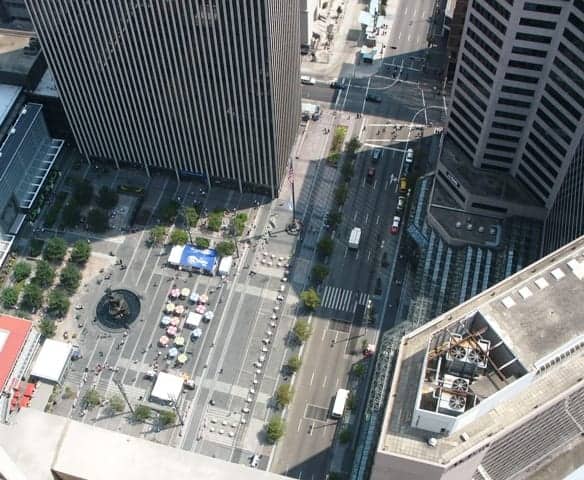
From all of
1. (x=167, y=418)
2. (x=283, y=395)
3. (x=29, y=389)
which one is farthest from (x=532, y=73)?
(x=29, y=389)

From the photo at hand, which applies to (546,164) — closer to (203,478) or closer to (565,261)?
(565,261)

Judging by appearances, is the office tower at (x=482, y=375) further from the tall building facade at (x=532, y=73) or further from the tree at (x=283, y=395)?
the tree at (x=283, y=395)

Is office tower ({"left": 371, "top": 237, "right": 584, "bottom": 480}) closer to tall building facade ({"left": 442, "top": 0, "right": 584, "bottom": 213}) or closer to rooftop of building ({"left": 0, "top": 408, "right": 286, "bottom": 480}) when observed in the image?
rooftop of building ({"left": 0, "top": 408, "right": 286, "bottom": 480})

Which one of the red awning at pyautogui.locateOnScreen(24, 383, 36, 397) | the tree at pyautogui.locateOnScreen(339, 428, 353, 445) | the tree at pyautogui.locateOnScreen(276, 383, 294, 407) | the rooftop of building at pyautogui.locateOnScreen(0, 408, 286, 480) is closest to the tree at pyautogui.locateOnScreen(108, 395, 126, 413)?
the red awning at pyautogui.locateOnScreen(24, 383, 36, 397)

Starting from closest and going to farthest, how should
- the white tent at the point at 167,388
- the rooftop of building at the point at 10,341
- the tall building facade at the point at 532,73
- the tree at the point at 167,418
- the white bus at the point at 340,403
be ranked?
1. the tall building facade at the point at 532,73
2. the rooftop of building at the point at 10,341
3. the tree at the point at 167,418
4. the white bus at the point at 340,403
5. the white tent at the point at 167,388

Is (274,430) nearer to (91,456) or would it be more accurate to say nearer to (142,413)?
(142,413)

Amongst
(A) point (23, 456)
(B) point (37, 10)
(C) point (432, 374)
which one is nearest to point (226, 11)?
(B) point (37, 10)

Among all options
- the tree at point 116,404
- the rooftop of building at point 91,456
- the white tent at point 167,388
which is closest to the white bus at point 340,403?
the white tent at point 167,388
